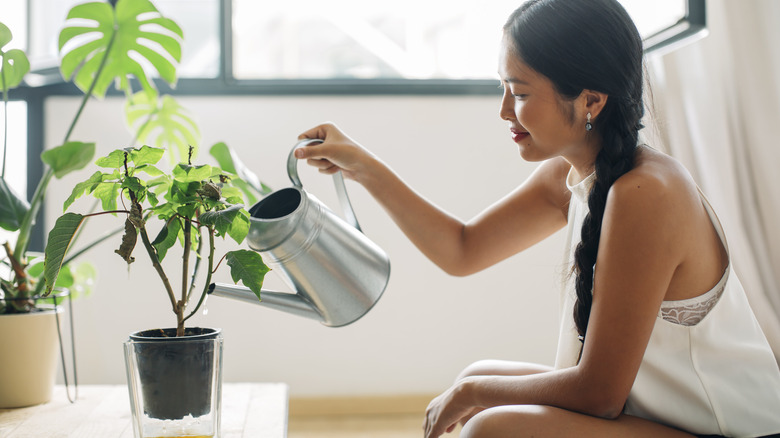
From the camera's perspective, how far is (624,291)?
3.02 ft

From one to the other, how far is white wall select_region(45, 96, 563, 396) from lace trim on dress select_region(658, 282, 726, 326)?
105cm

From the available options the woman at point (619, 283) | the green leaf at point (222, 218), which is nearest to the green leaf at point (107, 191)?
the green leaf at point (222, 218)

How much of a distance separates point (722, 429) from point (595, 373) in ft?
0.75

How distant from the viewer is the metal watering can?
3.08 ft

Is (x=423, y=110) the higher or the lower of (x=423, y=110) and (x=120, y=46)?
the lower

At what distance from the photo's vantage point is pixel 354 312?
1.00 metres

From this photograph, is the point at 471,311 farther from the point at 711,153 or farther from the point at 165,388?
the point at 165,388

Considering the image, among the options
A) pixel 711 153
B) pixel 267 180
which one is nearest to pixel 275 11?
pixel 267 180

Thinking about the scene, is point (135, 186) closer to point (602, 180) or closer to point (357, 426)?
point (602, 180)

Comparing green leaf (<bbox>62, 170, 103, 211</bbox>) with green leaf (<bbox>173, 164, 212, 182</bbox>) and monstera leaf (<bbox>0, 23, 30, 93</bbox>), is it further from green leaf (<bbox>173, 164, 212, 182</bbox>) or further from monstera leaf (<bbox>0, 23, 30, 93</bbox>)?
monstera leaf (<bbox>0, 23, 30, 93</bbox>)

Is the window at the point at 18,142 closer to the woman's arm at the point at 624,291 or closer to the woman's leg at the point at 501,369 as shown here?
the woman's leg at the point at 501,369

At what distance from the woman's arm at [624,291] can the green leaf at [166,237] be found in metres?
0.55

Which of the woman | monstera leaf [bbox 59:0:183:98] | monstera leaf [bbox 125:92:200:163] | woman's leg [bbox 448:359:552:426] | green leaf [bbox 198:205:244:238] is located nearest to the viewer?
green leaf [bbox 198:205:244:238]

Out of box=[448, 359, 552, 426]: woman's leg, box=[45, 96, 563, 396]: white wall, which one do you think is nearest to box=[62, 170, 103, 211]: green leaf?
box=[448, 359, 552, 426]: woman's leg
